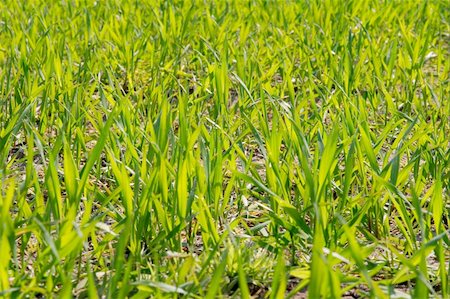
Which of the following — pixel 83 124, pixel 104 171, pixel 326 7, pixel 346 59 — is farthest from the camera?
pixel 326 7

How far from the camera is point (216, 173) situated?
1.77m

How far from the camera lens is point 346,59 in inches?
106

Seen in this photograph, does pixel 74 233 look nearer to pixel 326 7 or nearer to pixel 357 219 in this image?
pixel 357 219

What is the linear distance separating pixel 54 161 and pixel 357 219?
613 mm

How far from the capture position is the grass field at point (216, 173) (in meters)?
1.44

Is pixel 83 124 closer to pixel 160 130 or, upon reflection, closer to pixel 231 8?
pixel 160 130

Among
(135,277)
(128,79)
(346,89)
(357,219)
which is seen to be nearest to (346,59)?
(346,89)

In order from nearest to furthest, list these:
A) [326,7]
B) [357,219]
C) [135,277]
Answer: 1. [135,277]
2. [357,219]
3. [326,7]

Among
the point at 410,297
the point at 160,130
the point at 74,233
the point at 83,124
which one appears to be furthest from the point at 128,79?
the point at 410,297

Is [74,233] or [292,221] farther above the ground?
[74,233]

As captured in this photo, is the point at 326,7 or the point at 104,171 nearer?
the point at 104,171

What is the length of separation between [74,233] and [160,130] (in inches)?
19.3

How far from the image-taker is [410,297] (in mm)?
1353

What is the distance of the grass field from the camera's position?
4.72 ft
